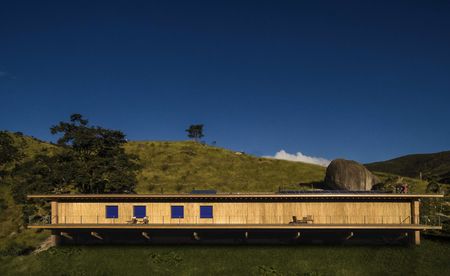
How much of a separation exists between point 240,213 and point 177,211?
580cm

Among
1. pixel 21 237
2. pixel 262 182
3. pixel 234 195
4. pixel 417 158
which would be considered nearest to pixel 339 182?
pixel 262 182

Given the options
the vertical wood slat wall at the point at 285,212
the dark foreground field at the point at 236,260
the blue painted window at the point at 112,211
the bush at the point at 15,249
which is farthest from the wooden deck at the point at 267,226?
the bush at the point at 15,249

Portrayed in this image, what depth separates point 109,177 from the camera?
51875 millimetres

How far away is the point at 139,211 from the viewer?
42000mm

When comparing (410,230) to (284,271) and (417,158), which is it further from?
(417,158)

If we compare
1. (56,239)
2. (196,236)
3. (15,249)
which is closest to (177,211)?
(196,236)

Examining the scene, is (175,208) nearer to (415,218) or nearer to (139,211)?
(139,211)

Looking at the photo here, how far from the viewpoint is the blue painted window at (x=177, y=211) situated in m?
41.7

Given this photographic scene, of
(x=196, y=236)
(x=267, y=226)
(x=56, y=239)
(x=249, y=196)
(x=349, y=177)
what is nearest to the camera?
(x=267, y=226)

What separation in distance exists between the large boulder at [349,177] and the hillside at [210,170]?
9042 mm

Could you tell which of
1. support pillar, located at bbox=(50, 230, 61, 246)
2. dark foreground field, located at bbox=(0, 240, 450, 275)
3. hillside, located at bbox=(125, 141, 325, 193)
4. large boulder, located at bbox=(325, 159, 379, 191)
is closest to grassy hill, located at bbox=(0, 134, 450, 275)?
dark foreground field, located at bbox=(0, 240, 450, 275)

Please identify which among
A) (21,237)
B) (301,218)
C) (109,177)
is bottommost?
(21,237)

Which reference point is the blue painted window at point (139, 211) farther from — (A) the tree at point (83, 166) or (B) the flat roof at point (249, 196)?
(A) the tree at point (83, 166)

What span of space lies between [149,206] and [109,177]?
11.9 m
